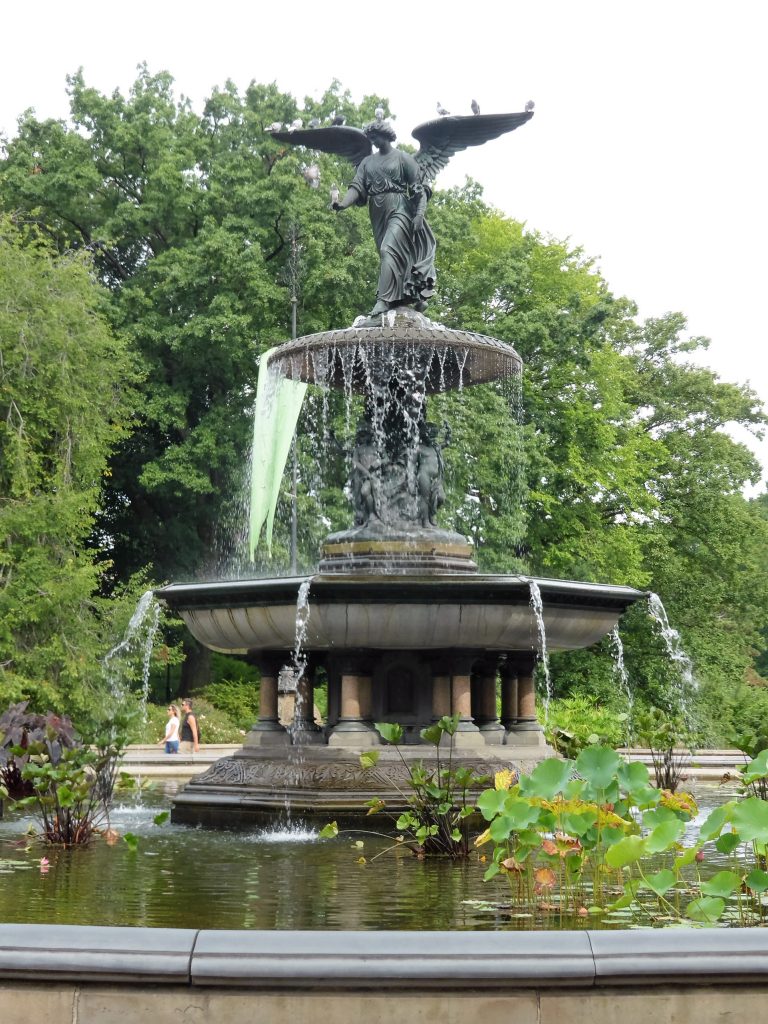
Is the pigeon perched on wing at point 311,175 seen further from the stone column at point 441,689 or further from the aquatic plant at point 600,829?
the aquatic plant at point 600,829

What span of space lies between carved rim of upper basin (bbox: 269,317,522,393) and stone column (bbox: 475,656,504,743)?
274 cm

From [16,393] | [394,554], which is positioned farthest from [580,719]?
[394,554]

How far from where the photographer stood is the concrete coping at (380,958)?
3.92 meters

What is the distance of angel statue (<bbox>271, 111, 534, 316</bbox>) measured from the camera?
13289 millimetres

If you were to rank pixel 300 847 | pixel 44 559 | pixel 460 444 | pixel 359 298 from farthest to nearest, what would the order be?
pixel 359 298 → pixel 460 444 → pixel 44 559 → pixel 300 847

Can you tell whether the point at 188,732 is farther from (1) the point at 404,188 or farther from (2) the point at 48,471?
(1) the point at 404,188

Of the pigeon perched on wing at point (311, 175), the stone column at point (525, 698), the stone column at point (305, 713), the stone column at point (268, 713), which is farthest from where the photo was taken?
the pigeon perched on wing at point (311, 175)

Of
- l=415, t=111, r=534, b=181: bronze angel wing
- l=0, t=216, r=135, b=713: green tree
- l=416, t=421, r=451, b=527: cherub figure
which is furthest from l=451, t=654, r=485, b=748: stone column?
l=0, t=216, r=135, b=713: green tree

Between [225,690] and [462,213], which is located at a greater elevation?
[462,213]

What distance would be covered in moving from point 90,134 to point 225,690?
13.5 metres

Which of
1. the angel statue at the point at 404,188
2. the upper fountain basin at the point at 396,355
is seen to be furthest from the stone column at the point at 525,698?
the angel statue at the point at 404,188

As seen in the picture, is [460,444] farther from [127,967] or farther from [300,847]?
[127,967]

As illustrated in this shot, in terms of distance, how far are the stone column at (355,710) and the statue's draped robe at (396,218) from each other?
3.86 meters

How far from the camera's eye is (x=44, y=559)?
25.3 m
